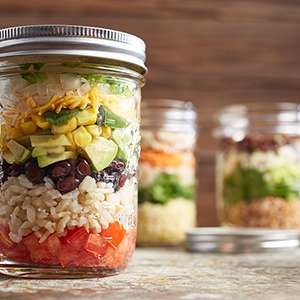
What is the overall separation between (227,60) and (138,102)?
71 cm

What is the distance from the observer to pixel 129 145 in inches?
32.9

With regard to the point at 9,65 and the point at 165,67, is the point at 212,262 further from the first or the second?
the point at 165,67

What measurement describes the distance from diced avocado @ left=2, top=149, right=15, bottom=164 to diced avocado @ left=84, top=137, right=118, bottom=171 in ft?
0.27

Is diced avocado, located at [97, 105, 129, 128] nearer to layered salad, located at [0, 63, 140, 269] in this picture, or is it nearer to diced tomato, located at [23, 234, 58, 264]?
layered salad, located at [0, 63, 140, 269]

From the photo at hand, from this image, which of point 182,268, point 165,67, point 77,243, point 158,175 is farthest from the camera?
point 165,67

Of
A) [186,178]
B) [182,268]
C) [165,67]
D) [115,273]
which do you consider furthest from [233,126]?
[115,273]

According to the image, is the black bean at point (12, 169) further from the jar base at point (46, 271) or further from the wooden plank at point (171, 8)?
the wooden plank at point (171, 8)

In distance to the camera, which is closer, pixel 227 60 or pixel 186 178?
pixel 186 178

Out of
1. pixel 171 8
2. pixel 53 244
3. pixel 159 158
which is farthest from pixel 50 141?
pixel 171 8

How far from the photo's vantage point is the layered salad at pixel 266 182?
1222 mm

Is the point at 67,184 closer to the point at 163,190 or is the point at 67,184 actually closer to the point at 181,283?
the point at 181,283

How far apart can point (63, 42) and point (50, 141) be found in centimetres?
11

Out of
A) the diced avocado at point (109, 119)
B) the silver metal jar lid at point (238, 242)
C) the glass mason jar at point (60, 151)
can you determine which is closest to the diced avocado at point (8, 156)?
the glass mason jar at point (60, 151)

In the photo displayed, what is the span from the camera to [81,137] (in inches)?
30.6
